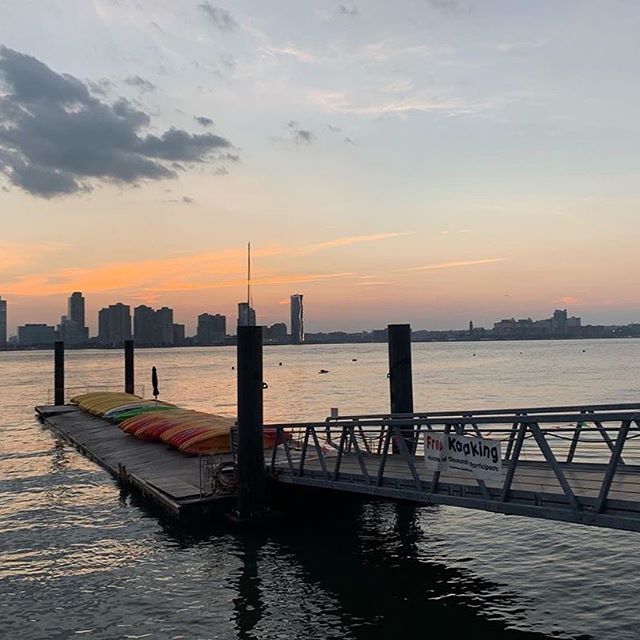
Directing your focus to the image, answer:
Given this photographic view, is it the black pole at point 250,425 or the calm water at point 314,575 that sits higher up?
the black pole at point 250,425

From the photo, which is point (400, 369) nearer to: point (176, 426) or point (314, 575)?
point (314, 575)

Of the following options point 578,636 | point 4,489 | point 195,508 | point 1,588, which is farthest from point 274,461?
point 4,489

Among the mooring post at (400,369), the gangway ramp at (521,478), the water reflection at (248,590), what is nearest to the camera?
the gangway ramp at (521,478)

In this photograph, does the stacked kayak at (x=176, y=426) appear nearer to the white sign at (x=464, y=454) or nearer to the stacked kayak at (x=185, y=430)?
the stacked kayak at (x=185, y=430)

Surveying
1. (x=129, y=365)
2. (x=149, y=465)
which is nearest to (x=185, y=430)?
(x=149, y=465)

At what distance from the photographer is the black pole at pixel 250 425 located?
1655 cm

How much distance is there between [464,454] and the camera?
12.4m

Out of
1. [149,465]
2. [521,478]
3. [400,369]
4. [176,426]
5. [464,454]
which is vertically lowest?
[149,465]

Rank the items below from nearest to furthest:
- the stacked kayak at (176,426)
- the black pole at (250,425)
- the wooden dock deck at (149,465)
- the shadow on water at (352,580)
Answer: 1. the shadow on water at (352,580)
2. the black pole at (250,425)
3. the wooden dock deck at (149,465)
4. the stacked kayak at (176,426)

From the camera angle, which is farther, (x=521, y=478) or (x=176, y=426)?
(x=176, y=426)

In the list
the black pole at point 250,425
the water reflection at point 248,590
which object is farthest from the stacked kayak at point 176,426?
the water reflection at point 248,590

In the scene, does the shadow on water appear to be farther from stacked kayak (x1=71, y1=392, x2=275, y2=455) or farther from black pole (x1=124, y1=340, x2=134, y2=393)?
black pole (x1=124, y1=340, x2=134, y2=393)

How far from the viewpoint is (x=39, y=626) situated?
11867 millimetres

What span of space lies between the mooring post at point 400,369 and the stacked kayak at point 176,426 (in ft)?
15.2
